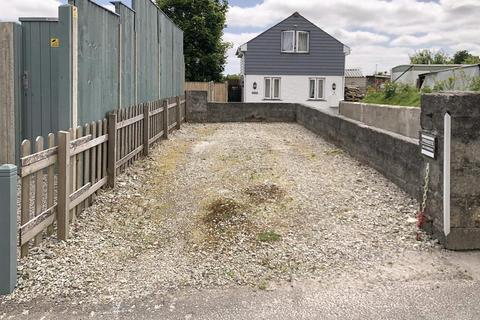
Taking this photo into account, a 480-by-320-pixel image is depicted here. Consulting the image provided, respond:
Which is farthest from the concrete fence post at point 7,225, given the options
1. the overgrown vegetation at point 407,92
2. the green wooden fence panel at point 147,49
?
the overgrown vegetation at point 407,92

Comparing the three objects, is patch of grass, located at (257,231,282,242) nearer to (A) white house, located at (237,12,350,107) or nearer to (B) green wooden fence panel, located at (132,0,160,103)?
(B) green wooden fence panel, located at (132,0,160,103)

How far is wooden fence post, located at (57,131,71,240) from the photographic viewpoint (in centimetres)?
538

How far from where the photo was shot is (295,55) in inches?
1259

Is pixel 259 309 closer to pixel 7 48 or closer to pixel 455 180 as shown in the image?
pixel 455 180

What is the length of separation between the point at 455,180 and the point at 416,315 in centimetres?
192

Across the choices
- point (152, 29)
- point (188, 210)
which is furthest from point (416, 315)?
point (152, 29)

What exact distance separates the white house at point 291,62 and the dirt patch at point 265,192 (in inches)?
950

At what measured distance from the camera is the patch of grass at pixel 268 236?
569cm

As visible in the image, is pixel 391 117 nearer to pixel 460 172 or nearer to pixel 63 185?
pixel 460 172

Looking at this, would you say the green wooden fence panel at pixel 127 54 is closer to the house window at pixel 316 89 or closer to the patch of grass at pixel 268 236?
the patch of grass at pixel 268 236

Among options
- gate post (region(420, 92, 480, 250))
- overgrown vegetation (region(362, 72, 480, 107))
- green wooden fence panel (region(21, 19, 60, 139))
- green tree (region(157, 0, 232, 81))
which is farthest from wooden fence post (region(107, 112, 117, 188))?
green tree (region(157, 0, 232, 81))

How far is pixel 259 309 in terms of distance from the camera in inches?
163

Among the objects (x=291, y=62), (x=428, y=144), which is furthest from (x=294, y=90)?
(x=428, y=144)

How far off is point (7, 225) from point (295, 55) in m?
29.1
